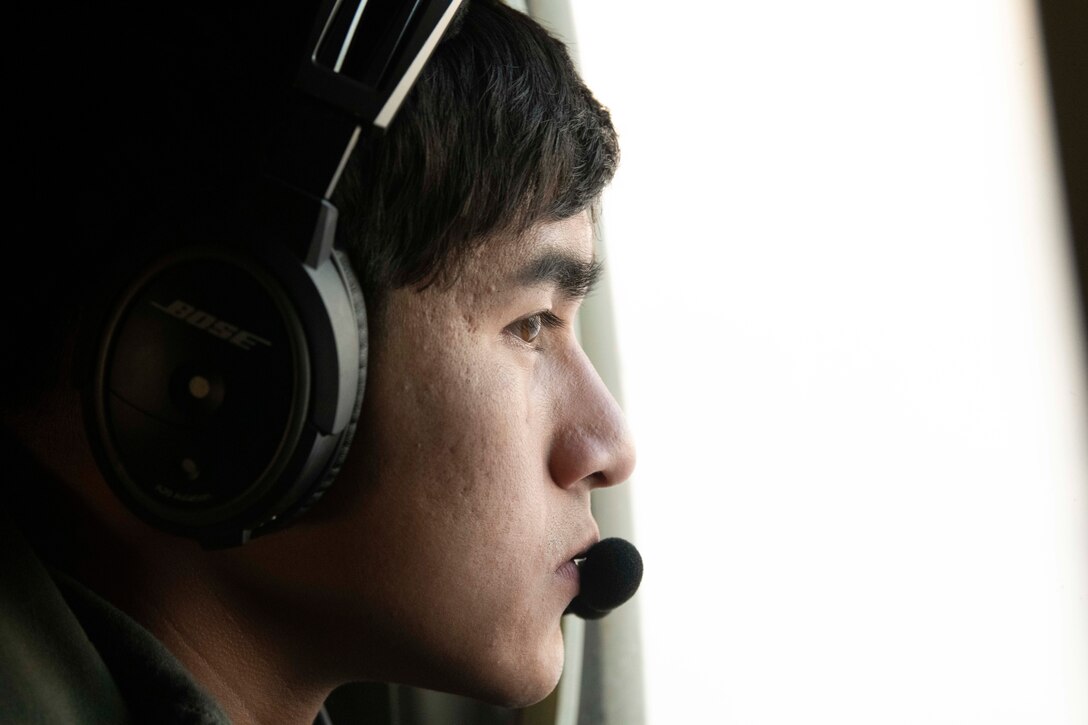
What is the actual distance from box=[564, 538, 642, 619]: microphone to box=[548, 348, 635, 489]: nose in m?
0.05

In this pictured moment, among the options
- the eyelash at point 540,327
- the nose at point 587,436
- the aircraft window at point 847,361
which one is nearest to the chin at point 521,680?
the nose at point 587,436

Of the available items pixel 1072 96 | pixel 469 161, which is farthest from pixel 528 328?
pixel 1072 96

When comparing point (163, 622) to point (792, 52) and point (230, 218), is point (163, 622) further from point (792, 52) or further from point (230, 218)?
point (792, 52)

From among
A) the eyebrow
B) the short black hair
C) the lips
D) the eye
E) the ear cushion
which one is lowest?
the lips

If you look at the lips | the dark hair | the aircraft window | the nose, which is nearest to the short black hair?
the dark hair

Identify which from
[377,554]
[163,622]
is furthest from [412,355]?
[163,622]

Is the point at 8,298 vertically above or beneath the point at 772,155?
beneath

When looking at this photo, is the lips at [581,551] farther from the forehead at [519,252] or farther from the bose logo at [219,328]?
the bose logo at [219,328]

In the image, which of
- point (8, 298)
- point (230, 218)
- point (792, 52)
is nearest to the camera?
point (230, 218)

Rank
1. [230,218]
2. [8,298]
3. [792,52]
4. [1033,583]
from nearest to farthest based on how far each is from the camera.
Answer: [230,218]
[8,298]
[1033,583]
[792,52]

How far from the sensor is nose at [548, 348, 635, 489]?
2.57 ft

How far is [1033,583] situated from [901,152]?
418mm

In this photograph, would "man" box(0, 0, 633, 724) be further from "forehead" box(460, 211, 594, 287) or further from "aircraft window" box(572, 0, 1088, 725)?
"aircraft window" box(572, 0, 1088, 725)

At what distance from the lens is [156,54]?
686mm
